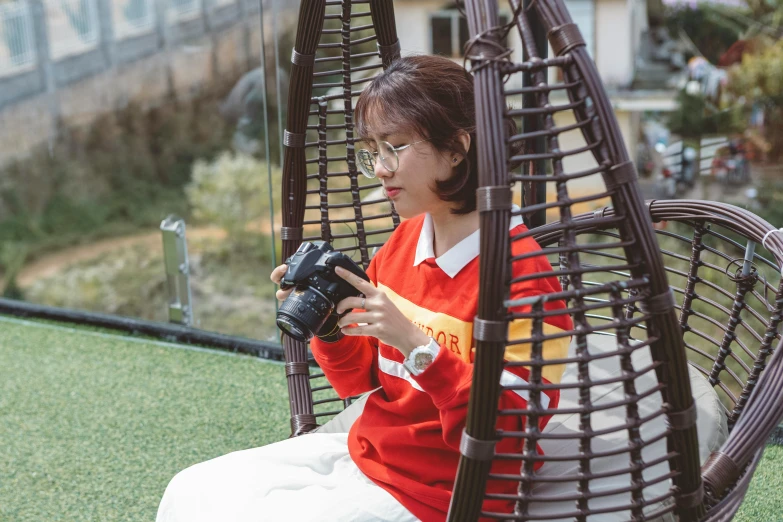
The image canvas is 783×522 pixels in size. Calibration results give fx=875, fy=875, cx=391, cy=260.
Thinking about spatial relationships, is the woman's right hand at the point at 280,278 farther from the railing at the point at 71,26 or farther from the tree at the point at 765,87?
the railing at the point at 71,26

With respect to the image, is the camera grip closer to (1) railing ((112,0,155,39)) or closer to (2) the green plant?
(2) the green plant

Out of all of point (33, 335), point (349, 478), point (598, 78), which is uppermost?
point (598, 78)

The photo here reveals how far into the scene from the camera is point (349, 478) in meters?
1.57

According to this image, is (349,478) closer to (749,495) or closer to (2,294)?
(749,495)

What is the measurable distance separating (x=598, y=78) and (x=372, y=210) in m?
1.80

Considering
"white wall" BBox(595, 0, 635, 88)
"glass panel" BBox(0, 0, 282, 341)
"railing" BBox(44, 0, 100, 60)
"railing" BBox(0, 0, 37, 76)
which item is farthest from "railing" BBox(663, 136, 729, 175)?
"railing" BBox(0, 0, 37, 76)

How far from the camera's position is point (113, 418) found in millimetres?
2994

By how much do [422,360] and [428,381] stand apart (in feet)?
0.11

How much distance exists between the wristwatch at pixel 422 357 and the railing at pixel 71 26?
323cm

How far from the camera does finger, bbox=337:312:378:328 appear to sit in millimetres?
1339

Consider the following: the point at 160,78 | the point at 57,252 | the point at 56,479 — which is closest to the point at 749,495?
the point at 56,479

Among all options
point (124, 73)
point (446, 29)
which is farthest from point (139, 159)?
point (446, 29)

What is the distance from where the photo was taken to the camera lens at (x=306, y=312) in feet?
4.71

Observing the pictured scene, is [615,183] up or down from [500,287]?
up
